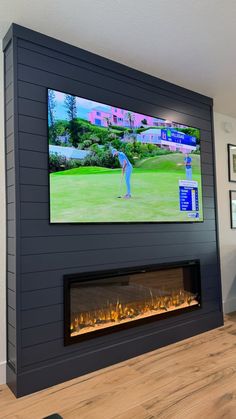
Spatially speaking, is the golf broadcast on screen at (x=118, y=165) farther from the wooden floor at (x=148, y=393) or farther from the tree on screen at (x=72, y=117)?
the wooden floor at (x=148, y=393)

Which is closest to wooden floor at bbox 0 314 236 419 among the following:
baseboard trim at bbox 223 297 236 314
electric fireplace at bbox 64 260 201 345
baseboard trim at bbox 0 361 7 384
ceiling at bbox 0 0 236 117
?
baseboard trim at bbox 0 361 7 384

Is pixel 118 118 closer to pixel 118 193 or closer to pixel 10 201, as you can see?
A: pixel 118 193

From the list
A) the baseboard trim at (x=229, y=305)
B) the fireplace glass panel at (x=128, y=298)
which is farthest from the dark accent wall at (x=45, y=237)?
the baseboard trim at (x=229, y=305)

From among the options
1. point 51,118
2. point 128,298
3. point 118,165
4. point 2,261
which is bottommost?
point 128,298

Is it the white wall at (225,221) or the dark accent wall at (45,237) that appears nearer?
the dark accent wall at (45,237)

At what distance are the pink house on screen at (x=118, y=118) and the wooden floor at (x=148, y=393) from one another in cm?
206

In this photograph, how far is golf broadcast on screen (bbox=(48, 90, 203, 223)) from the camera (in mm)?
2311

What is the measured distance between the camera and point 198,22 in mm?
2145

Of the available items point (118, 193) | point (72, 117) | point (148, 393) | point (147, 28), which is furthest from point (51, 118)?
point (148, 393)

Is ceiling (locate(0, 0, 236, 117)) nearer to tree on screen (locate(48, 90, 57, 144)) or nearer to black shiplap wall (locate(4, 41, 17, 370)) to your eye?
black shiplap wall (locate(4, 41, 17, 370))

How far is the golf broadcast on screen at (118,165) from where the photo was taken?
231 cm

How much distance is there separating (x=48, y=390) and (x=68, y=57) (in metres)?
2.55

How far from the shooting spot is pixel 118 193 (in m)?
2.60

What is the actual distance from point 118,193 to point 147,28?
1.30 m
